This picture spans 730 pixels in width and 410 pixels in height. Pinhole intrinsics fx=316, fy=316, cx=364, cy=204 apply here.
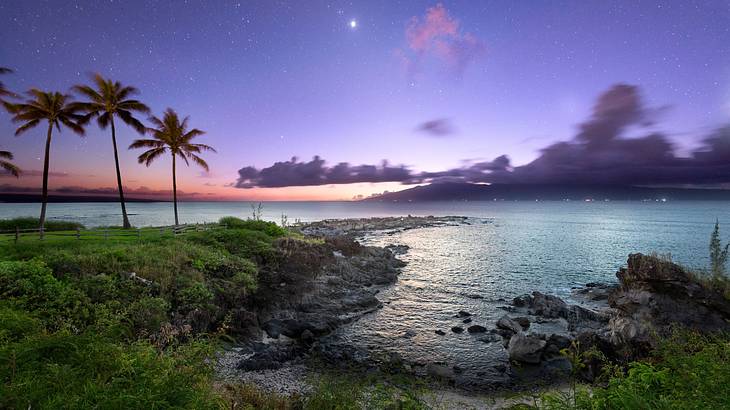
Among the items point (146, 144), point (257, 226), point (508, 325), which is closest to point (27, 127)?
point (146, 144)

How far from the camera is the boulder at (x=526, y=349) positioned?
1446cm

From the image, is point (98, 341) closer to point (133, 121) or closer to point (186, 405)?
point (186, 405)

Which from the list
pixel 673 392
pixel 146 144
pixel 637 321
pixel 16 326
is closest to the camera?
pixel 673 392

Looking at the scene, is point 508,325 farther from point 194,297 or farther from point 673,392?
point 194,297

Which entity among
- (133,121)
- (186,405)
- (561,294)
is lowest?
(561,294)

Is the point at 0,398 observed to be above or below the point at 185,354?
above

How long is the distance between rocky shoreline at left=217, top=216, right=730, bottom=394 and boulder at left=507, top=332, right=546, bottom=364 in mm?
43

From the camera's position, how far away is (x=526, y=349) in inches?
578

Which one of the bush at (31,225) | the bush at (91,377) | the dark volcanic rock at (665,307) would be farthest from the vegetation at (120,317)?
the dark volcanic rock at (665,307)

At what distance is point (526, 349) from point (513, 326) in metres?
4.02

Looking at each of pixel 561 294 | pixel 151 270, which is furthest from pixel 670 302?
pixel 151 270

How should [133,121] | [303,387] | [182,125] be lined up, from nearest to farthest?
[303,387]
[133,121]
[182,125]

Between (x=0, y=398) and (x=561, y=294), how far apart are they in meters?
31.4

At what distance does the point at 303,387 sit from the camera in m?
10.7
